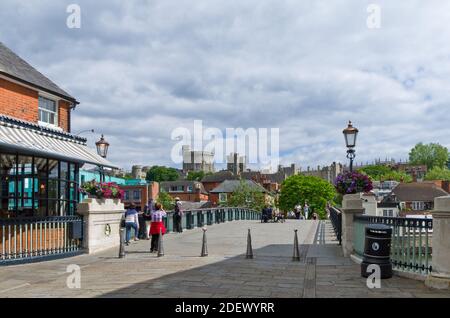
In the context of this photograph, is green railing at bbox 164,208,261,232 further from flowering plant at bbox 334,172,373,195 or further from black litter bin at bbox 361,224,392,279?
black litter bin at bbox 361,224,392,279

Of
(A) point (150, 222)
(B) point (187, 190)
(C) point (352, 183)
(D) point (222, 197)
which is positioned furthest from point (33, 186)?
(B) point (187, 190)

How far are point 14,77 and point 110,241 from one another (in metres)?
6.91

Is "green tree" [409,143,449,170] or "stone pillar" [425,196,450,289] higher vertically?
"green tree" [409,143,449,170]

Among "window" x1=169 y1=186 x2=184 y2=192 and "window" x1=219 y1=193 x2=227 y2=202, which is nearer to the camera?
"window" x1=219 y1=193 x2=227 y2=202

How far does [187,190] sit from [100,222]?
93.0m

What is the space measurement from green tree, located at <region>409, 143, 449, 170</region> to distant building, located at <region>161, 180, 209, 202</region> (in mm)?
83572

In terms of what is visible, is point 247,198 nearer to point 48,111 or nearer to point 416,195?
point 416,195

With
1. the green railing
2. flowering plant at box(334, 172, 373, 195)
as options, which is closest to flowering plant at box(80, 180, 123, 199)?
the green railing

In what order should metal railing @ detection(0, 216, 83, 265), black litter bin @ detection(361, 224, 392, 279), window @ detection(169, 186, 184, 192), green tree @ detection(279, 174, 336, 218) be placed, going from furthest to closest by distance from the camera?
window @ detection(169, 186, 184, 192) → green tree @ detection(279, 174, 336, 218) → metal railing @ detection(0, 216, 83, 265) → black litter bin @ detection(361, 224, 392, 279)

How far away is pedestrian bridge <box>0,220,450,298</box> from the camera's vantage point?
8.34m

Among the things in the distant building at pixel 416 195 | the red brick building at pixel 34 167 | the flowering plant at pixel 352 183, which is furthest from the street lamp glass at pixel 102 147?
the distant building at pixel 416 195

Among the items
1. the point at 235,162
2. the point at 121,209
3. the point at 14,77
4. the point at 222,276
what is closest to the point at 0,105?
the point at 14,77

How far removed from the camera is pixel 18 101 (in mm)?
16859

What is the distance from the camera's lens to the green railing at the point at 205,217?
2280cm
